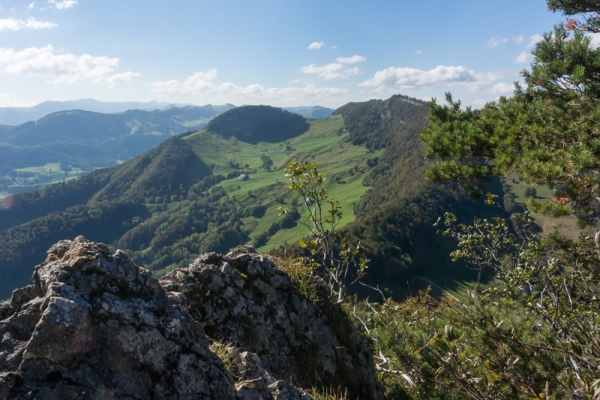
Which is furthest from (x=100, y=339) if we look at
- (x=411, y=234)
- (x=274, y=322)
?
(x=411, y=234)

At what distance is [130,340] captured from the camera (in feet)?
13.0

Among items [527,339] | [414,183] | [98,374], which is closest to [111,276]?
[98,374]

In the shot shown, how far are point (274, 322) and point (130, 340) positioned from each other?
10.2 feet

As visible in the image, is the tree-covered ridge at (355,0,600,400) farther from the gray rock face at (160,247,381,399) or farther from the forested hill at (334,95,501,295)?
the forested hill at (334,95,501,295)

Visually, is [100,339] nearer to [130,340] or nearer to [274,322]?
[130,340]

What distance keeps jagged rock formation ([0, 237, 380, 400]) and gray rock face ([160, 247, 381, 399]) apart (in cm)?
2

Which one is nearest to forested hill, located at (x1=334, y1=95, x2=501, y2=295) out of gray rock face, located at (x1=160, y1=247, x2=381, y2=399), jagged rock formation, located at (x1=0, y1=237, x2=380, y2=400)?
gray rock face, located at (x1=160, y1=247, x2=381, y2=399)

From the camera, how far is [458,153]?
1020cm

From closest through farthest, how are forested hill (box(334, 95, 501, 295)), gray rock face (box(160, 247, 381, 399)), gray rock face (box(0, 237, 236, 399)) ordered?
gray rock face (box(0, 237, 236, 399))
gray rock face (box(160, 247, 381, 399))
forested hill (box(334, 95, 501, 295))

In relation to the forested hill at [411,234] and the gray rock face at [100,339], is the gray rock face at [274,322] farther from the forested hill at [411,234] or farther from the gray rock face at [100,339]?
the forested hill at [411,234]

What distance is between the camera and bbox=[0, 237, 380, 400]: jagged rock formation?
3.43 meters

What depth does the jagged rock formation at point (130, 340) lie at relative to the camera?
343 centimetres

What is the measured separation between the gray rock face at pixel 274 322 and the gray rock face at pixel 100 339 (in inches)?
55.5

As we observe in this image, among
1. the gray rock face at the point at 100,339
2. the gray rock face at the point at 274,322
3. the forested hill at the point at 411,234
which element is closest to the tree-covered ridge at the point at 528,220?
the gray rock face at the point at 274,322
